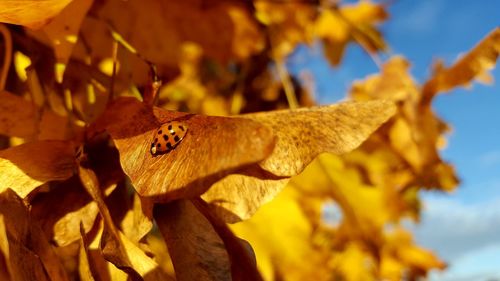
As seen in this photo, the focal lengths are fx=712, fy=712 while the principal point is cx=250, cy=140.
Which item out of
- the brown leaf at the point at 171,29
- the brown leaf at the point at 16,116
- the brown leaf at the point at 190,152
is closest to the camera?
the brown leaf at the point at 190,152

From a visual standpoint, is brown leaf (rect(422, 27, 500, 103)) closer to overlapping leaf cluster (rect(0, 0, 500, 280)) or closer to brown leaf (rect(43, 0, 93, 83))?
overlapping leaf cluster (rect(0, 0, 500, 280))

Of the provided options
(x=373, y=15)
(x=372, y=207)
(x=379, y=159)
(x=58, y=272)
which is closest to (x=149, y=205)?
(x=58, y=272)

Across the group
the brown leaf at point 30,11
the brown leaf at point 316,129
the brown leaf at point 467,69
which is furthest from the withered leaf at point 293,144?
the brown leaf at point 467,69

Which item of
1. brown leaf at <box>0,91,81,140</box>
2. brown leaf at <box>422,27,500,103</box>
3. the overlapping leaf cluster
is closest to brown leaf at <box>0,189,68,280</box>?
the overlapping leaf cluster

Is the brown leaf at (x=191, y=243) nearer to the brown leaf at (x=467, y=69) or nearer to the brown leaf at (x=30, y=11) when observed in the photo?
the brown leaf at (x=30, y=11)

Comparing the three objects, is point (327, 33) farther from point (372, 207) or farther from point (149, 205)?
point (149, 205)

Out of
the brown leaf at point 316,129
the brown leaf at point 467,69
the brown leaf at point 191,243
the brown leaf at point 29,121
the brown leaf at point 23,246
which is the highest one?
the brown leaf at point 467,69
